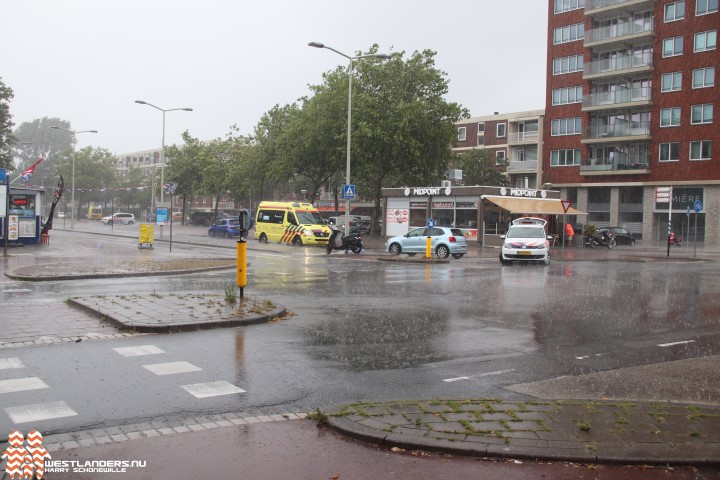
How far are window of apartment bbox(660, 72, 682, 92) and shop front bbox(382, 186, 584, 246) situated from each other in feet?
46.7

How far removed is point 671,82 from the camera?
51562 millimetres

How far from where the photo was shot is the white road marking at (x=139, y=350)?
777cm

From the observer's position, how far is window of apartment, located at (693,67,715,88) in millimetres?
49219

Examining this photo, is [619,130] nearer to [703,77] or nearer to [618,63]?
[618,63]

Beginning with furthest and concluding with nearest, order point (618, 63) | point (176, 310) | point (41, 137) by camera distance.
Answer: point (41, 137) → point (618, 63) → point (176, 310)

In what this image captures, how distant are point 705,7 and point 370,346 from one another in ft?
172

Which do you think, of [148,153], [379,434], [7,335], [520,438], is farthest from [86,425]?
[148,153]

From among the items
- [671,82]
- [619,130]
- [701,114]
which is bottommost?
[619,130]

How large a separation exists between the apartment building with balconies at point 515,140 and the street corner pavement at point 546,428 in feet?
212

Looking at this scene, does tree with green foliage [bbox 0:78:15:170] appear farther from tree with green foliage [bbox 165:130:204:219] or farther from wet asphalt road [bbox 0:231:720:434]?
wet asphalt road [bbox 0:231:720:434]

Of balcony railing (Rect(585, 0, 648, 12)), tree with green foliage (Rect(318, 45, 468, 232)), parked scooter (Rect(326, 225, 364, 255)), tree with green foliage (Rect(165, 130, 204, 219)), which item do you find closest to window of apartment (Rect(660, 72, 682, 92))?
balcony railing (Rect(585, 0, 648, 12))

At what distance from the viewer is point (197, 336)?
9.04m

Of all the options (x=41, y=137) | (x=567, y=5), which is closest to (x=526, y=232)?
(x=567, y=5)

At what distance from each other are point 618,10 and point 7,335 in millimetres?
57237
